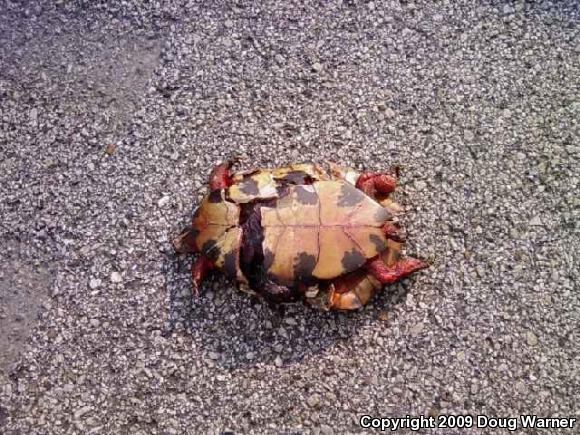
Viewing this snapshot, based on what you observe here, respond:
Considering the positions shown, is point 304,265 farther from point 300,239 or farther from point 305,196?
point 305,196

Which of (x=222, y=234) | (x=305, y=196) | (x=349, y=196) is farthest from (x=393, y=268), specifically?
(x=222, y=234)

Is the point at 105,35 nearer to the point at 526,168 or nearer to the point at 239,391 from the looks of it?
the point at 239,391

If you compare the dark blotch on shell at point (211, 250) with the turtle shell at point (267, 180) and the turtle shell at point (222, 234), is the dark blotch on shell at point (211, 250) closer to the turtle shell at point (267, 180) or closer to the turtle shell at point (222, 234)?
the turtle shell at point (222, 234)

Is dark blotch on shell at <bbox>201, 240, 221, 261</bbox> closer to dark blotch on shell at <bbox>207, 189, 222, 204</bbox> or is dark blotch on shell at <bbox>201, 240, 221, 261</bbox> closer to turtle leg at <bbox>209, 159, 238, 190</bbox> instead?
dark blotch on shell at <bbox>207, 189, 222, 204</bbox>

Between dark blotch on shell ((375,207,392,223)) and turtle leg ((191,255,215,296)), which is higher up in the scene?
dark blotch on shell ((375,207,392,223))

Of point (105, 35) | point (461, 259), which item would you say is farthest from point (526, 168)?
point (105, 35)

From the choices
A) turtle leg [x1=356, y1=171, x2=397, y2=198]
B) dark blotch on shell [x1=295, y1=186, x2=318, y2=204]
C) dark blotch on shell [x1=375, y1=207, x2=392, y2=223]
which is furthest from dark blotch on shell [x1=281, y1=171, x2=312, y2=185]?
dark blotch on shell [x1=375, y1=207, x2=392, y2=223]

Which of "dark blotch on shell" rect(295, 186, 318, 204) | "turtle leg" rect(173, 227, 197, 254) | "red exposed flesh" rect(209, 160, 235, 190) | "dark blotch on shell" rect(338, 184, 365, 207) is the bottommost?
"turtle leg" rect(173, 227, 197, 254)

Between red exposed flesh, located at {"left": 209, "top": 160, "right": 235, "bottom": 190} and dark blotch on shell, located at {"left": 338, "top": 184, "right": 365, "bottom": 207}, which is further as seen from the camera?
red exposed flesh, located at {"left": 209, "top": 160, "right": 235, "bottom": 190}
